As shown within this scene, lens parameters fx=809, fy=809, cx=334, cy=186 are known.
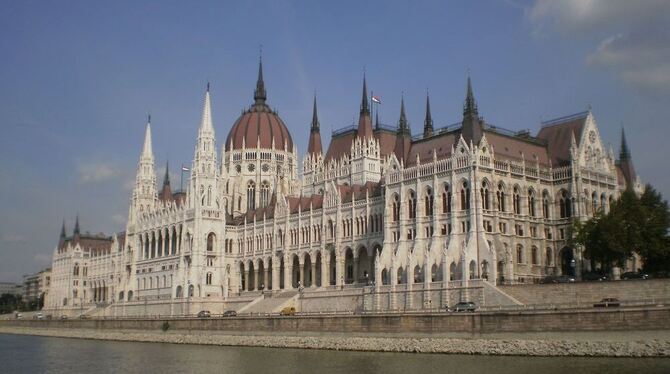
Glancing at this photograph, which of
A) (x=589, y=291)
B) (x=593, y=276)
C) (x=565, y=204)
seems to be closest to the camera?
(x=589, y=291)

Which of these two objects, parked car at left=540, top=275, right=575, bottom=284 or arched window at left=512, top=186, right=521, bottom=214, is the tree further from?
arched window at left=512, top=186, right=521, bottom=214

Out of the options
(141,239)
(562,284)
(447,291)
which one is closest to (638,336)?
(562,284)

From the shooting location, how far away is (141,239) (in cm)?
12975

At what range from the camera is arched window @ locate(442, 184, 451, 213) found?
83375 millimetres

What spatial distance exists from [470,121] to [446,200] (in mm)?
8992

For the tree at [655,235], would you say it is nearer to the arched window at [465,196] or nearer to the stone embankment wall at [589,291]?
the stone embankment wall at [589,291]

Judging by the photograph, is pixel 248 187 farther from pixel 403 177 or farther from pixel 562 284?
pixel 562 284

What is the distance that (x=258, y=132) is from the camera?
140875 millimetres

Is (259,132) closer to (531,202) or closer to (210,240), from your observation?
(210,240)

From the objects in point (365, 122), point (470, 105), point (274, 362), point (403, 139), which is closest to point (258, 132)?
point (365, 122)

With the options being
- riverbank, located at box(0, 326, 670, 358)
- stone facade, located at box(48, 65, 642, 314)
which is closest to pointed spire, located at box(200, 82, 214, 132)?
stone facade, located at box(48, 65, 642, 314)

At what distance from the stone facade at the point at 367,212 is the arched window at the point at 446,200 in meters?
0.21

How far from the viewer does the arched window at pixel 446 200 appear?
83.4m

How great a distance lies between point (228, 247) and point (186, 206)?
8.61m
